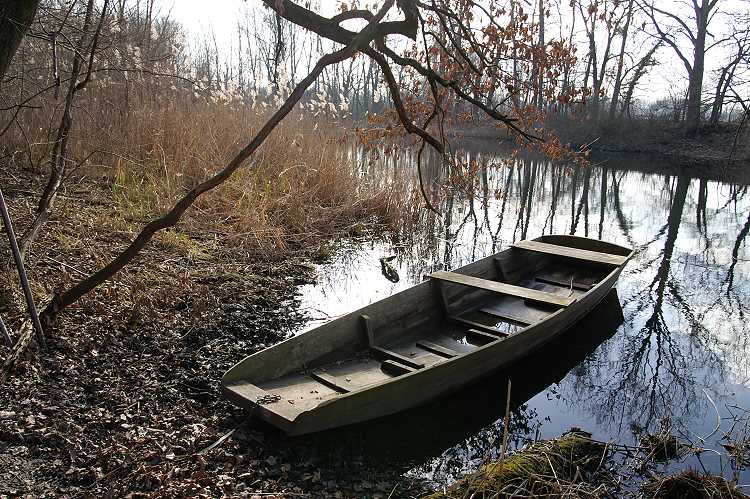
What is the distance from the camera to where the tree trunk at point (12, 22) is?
2674 mm

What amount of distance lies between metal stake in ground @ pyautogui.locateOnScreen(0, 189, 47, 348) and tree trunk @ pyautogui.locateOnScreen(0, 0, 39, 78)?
73 cm

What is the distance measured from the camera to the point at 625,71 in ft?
77.0

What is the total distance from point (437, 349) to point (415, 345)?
0.24m

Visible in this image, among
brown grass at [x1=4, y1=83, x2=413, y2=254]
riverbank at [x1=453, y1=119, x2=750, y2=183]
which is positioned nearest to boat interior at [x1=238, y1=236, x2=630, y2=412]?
brown grass at [x1=4, y1=83, x2=413, y2=254]

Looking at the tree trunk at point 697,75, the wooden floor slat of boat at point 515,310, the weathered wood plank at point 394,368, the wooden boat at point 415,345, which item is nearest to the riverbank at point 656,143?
the tree trunk at point 697,75

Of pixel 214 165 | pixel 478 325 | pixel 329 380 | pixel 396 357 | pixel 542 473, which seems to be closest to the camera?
pixel 542 473

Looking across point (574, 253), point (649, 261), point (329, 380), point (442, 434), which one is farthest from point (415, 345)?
point (649, 261)

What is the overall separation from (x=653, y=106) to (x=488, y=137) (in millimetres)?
7757

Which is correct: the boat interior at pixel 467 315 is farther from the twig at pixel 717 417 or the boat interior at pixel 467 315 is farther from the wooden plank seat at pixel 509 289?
the twig at pixel 717 417

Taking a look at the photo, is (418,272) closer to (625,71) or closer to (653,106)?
(625,71)

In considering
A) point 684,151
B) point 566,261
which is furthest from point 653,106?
point 566,261

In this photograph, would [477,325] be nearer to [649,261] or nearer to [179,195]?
[179,195]

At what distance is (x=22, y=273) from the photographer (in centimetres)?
321

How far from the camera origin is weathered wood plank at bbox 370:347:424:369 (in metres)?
3.84
